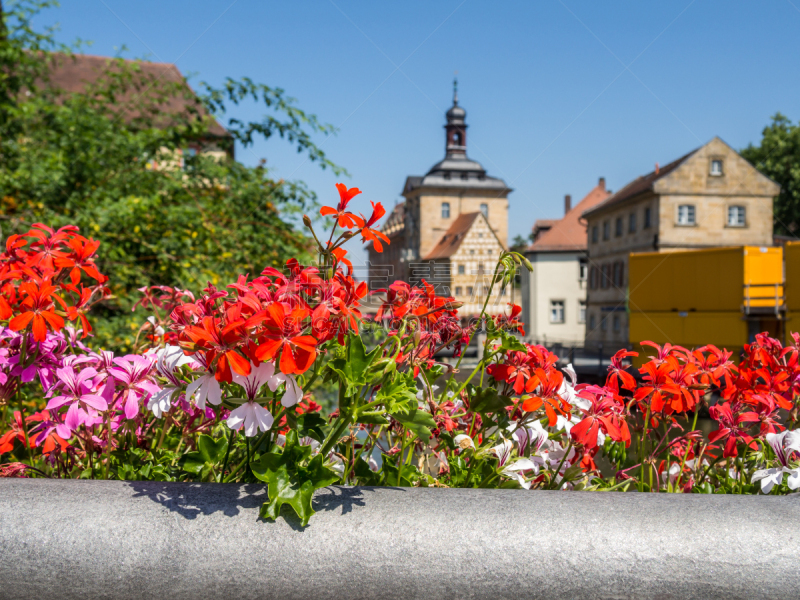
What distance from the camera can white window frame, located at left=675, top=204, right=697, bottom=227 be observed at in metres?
31.9

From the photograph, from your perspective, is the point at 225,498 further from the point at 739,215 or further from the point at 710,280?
the point at 739,215

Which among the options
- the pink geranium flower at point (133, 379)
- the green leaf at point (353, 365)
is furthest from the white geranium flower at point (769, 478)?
the pink geranium flower at point (133, 379)

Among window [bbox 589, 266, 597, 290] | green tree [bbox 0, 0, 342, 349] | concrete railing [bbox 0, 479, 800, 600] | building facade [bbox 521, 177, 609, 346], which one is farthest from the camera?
building facade [bbox 521, 177, 609, 346]

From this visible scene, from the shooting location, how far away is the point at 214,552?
94 cm

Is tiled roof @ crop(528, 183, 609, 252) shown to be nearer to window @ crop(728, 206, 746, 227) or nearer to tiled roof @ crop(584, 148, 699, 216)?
tiled roof @ crop(584, 148, 699, 216)

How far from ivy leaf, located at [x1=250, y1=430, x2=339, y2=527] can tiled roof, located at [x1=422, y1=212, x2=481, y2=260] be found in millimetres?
55290

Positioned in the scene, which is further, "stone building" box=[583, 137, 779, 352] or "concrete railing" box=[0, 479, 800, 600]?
"stone building" box=[583, 137, 779, 352]

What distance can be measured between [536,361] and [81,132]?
5425 millimetres

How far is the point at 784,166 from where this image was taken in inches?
1410

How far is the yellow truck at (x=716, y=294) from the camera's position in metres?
13.8

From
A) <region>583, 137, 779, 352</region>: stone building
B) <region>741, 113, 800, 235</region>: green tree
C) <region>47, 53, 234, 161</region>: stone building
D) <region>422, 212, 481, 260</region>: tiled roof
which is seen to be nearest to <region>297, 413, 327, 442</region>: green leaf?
<region>47, 53, 234, 161</region>: stone building

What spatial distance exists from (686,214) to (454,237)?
31.3 metres

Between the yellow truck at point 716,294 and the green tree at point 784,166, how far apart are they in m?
23.1

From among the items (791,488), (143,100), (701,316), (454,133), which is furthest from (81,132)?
(454,133)
